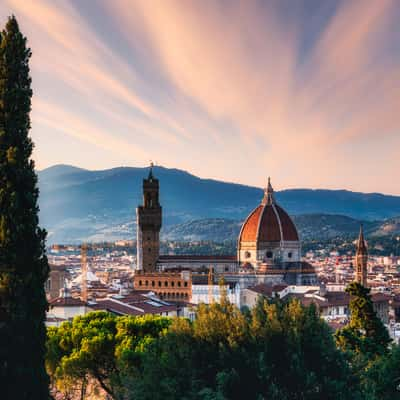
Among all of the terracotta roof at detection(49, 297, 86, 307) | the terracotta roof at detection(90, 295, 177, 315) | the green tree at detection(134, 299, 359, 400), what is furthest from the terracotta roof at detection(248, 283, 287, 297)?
the green tree at detection(134, 299, 359, 400)

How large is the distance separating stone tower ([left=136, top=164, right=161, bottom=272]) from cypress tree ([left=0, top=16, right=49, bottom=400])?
172 ft

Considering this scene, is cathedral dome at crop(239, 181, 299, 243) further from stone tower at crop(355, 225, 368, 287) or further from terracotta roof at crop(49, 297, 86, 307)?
terracotta roof at crop(49, 297, 86, 307)

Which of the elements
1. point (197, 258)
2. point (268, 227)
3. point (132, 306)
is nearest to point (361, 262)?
point (268, 227)

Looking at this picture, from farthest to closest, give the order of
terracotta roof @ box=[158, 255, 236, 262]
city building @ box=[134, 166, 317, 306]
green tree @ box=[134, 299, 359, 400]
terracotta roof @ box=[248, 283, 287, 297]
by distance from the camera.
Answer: terracotta roof @ box=[158, 255, 236, 262], city building @ box=[134, 166, 317, 306], terracotta roof @ box=[248, 283, 287, 297], green tree @ box=[134, 299, 359, 400]

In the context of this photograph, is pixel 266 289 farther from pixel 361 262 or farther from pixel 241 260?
pixel 241 260

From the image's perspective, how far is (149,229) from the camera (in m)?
66.9

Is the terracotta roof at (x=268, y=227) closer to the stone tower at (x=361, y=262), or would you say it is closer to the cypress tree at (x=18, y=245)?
the stone tower at (x=361, y=262)

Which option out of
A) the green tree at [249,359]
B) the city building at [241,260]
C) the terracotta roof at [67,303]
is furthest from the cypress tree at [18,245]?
the city building at [241,260]

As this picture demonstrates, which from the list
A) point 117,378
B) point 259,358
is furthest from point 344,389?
point 117,378

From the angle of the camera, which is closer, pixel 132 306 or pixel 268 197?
pixel 132 306

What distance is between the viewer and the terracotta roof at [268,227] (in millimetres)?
65500

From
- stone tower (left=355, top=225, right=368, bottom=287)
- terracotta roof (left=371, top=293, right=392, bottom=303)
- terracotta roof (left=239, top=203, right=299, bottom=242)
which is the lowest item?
terracotta roof (left=371, top=293, right=392, bottom=303)

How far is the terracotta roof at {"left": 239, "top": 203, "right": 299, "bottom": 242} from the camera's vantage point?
6550 centimetres

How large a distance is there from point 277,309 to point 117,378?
3.99 meters
